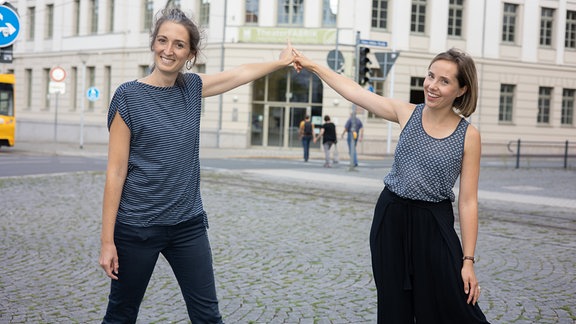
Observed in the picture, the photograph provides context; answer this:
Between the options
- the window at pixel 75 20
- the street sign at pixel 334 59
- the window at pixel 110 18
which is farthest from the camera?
the window at pixel 75 20

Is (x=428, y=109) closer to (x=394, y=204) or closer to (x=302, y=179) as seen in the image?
(x=394, y=204)

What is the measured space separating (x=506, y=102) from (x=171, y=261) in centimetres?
3752

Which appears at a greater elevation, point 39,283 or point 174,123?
point 174,123

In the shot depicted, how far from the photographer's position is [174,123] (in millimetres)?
3500

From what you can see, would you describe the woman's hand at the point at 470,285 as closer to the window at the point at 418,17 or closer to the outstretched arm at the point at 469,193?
the outstretched arm at the point at 469,193

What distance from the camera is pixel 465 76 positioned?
11.5 ft

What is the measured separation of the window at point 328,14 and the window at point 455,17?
5.96 metres

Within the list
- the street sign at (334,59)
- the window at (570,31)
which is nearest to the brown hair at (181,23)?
the street sign at (334,59)

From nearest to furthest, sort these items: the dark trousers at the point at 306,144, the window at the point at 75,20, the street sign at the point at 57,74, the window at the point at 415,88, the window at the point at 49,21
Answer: the dark trousers at the point at 306,144
the street sign at the point at 57,74
the window at the point at 415,88
the window at the point at 75,20
the window at the point at 49,21

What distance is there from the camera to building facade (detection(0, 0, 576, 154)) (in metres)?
36.2

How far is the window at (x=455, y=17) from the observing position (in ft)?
125

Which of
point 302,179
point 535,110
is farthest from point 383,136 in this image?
point 302,179

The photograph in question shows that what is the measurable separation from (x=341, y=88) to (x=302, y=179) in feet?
47.1

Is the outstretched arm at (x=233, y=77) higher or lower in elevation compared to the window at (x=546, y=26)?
lower
